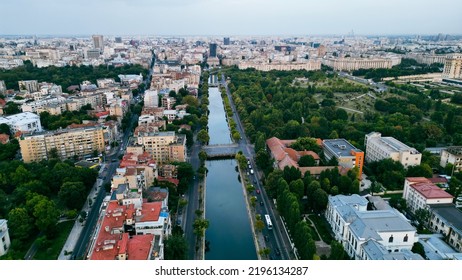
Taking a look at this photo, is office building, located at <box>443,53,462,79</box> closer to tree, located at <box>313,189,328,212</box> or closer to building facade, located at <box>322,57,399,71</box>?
building facade, located at <box>322,57,399,71</box>

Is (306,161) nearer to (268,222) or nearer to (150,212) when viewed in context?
(268,222)

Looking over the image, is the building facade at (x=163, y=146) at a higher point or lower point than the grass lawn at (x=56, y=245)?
higher

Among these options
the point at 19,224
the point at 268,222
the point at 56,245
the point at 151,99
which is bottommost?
the point at 56,245

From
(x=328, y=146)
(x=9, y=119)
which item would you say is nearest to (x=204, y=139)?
(x=328, y=146)

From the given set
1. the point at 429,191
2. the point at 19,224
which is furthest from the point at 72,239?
the point at 429,191

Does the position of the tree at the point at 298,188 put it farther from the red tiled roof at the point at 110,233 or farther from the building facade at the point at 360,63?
the building facade at the point at 360,63

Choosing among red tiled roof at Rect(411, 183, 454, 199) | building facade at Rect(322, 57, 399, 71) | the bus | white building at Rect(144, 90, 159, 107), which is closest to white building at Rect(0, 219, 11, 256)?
the bus

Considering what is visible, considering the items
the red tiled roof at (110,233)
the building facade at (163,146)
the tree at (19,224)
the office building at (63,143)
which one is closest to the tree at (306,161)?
the building facade at (163,146)
